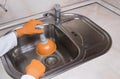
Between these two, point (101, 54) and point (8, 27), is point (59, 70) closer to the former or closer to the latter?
point (101, 54)

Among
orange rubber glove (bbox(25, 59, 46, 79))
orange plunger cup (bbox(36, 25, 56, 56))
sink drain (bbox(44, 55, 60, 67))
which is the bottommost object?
sink drain (bbox(44, 55, 60, 67))

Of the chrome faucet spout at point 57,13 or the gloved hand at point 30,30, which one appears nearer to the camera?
the gloved hand at point 30,30

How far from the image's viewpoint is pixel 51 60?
123 cm

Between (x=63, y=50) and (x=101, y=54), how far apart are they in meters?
0.38

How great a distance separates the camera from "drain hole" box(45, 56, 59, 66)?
3.95ft

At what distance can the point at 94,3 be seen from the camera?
1.40m

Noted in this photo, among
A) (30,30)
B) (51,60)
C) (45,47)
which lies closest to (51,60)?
(51,60)

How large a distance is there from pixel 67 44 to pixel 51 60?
0.58 ft

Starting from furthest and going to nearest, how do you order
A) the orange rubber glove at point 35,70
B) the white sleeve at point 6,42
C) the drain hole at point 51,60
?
the drain hole at point 51,60
the white sleeve at point 6,42
the orange rubber glove at point 35,70

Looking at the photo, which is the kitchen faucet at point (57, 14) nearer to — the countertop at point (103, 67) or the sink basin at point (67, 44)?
the sink basin at point (67, 44)

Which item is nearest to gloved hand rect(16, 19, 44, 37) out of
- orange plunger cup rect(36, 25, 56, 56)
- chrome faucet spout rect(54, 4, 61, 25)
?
orange plunger cup rect(36, 25, 56, 56)

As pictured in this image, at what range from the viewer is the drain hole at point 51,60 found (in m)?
1.20

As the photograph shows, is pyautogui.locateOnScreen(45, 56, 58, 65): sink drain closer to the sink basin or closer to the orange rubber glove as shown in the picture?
the sink basin

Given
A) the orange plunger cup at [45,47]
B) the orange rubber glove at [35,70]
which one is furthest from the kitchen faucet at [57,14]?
the orange rubber glove at [35,70]
